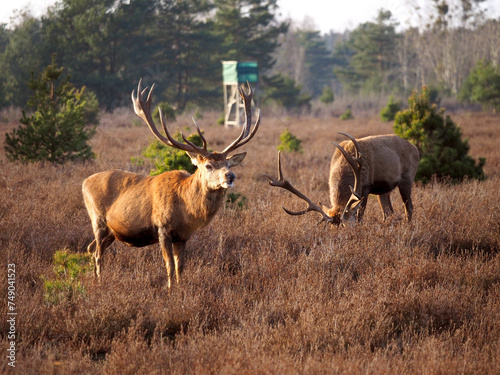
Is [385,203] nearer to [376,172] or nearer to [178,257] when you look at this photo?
[376,172]

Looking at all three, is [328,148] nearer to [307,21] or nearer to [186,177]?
[186,177]

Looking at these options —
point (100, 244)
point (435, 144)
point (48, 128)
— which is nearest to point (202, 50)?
point (48, 128)

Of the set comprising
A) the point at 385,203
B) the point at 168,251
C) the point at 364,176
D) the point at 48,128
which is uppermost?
the point at 48,128

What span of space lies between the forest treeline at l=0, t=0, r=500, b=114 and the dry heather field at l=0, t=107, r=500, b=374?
20.6 metres

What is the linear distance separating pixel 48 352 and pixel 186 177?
2.43 meters

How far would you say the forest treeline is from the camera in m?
31.3

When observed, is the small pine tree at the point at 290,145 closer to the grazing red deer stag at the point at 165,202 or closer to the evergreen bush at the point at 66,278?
the grazing red deer stag at the point at 165,202

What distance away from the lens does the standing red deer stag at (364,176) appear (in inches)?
284

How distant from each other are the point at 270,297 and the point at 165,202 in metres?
1.44

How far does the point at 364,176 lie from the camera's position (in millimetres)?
7766

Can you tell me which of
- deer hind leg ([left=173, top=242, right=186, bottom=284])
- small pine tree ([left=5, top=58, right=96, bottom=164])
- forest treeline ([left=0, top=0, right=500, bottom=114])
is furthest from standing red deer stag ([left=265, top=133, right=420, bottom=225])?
forest treeline ([left=0, top=0, right=500, bottom=114])

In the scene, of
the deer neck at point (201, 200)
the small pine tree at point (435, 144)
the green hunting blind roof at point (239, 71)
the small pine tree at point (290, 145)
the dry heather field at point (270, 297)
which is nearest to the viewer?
the dry heather field at point (270, 297)

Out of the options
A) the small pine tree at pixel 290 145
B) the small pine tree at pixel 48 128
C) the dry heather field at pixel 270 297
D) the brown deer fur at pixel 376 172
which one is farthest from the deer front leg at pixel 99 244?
the small pine tree at pixel 290 145

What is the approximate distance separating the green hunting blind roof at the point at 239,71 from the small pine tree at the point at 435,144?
766 inches
